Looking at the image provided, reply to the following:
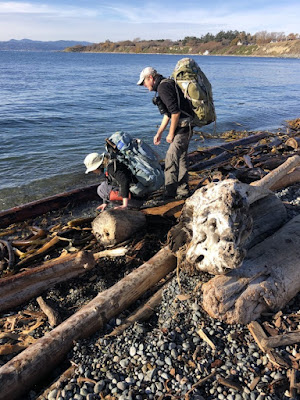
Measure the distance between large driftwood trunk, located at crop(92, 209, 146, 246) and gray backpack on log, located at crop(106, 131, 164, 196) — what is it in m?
0.77

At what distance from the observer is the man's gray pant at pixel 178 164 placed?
6.26 metres

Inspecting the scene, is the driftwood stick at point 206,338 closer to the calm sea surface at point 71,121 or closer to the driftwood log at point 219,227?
the driftwood log at point 219,227

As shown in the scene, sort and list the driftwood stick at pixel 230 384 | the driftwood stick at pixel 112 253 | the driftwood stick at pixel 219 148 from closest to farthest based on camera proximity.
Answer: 1. the driftwood stick at pixel 230 384
2. the driftwood stick at pixel 112 253
3. the driftwood stick at pixel 219 148

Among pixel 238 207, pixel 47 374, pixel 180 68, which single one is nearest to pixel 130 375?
pixel 47 374

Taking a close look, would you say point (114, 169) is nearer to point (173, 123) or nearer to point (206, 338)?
point (173, 123)

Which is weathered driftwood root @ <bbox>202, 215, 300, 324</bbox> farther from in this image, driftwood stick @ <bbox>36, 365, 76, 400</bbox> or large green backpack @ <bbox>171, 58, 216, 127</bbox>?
large green backpack @ <bbox>171, 58, 216, 127</bbox>

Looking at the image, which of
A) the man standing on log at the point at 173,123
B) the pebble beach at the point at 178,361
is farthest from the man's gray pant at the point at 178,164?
the pebble beach at the point at 178,361

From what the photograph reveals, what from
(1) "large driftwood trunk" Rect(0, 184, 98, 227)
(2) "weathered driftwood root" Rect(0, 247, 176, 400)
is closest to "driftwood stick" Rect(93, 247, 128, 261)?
(2) "weathered driftwood root" Rect(0, 247, 176, 400)

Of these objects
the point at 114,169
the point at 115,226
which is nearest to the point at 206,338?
the point at 115,226

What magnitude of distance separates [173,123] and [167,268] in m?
2.82

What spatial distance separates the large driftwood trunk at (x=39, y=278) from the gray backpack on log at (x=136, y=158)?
1.78 meters

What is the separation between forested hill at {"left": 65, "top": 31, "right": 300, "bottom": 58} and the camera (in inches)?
5054

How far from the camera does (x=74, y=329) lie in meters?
3.39

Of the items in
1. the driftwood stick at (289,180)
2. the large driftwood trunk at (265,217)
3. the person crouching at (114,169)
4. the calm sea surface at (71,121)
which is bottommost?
the calm sea surface at (71,121)
